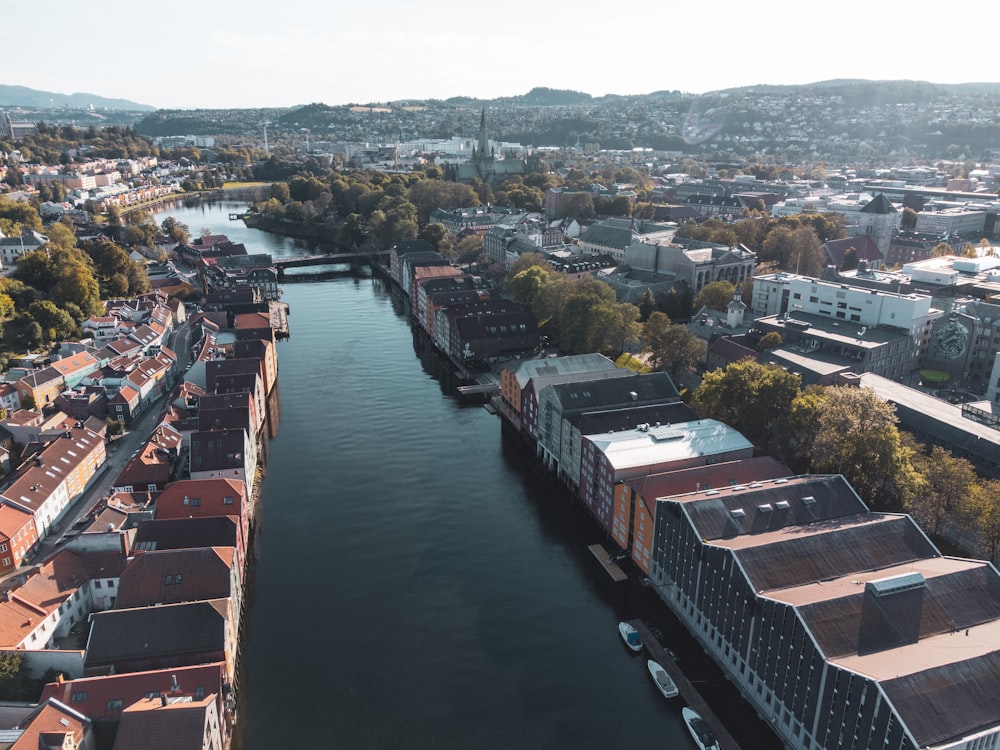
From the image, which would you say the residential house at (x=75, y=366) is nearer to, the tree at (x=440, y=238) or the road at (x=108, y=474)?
the road at (x=108, y=474)

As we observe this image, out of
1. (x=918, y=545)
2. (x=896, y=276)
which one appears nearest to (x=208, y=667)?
(x=918, y=545)

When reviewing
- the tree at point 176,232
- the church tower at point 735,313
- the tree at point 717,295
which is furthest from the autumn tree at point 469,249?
the tree at point 176,232

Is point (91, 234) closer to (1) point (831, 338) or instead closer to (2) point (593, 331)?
(2) point (593, 331)

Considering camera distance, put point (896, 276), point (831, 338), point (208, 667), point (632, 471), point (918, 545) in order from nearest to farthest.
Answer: point (208, 667), point (918, 545), point (632, 471), point (831, 338), point (896, 276)

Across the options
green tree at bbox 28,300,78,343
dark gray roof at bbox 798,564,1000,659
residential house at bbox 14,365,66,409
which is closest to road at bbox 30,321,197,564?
residential house at bbox 14,365,66,409

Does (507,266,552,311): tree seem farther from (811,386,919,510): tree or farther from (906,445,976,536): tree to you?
(906,445,976,536): tree

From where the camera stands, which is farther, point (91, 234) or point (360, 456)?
point (91, 234)
